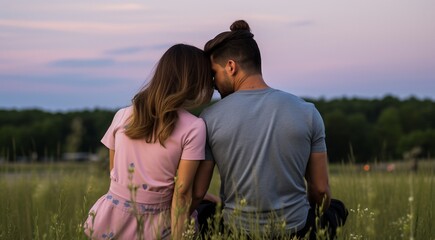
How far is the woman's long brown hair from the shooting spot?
339cm

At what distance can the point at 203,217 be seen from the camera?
3.77 m

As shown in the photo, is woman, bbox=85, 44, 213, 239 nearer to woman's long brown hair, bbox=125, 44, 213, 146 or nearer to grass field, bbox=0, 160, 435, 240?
woman's long brown hair, bbox=125, 44, 213, 146

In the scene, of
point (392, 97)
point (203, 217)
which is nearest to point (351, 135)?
point (392, 97)

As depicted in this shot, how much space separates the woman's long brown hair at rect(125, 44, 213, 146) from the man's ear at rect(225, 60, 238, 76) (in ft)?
0.30

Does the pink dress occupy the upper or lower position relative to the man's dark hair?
lower

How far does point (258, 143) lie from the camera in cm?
348

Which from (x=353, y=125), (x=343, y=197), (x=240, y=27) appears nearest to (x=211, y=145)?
(x=240, y=27)

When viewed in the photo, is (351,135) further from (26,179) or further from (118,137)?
(118,137)

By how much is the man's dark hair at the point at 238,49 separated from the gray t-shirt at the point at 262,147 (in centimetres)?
14

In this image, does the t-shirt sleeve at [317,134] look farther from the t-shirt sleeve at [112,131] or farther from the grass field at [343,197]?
the grass field at [343,197]

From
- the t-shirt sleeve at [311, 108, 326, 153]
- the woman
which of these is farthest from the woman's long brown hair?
the t-shirt sleeve at [311, 108, 326, 153]

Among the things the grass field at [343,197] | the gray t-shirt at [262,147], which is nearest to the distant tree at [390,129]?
the grass field at [343,197]

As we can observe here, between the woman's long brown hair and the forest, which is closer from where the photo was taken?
the woman's long brown hair

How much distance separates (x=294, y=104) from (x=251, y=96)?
0.21 metres
